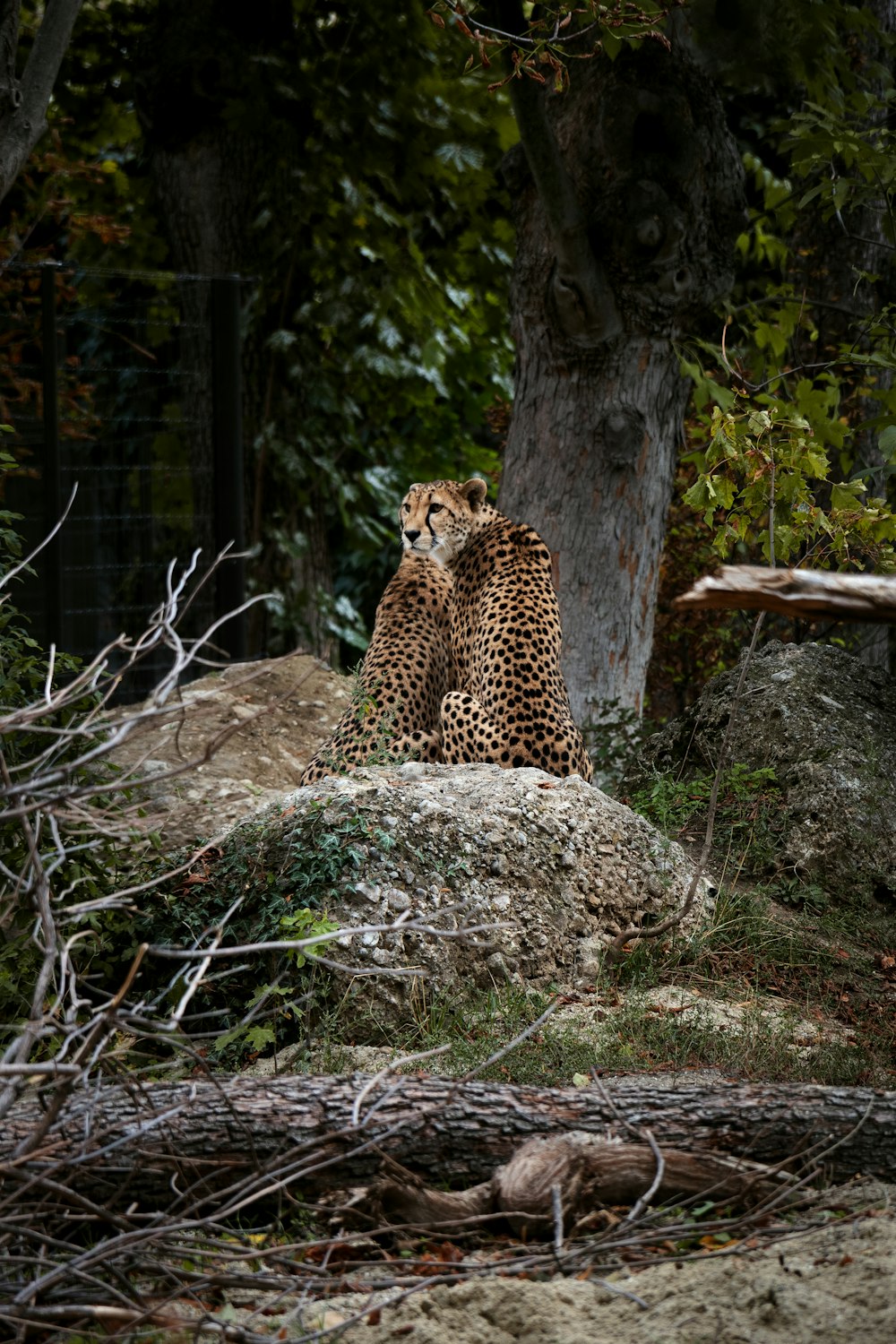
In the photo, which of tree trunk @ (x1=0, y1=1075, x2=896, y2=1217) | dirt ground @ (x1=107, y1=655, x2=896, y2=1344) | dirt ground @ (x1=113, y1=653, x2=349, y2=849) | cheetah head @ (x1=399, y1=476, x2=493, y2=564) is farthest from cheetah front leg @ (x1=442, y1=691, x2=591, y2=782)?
dirt ground @ (x1=107, y1=655, x2=896, y2=1344)

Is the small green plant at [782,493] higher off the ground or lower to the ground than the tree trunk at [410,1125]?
higher

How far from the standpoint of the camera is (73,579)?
Result: 967 cm

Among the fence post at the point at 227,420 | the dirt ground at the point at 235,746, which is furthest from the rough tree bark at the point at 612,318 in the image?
the fence post at the point at 227,420

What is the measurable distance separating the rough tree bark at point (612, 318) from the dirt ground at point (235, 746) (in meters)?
1.65

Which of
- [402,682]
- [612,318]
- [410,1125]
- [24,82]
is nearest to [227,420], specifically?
[612,318]

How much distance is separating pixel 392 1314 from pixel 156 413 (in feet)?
31.2

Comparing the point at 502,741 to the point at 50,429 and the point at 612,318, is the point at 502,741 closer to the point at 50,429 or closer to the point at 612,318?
the point at 612,318

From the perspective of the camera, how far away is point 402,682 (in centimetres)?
650

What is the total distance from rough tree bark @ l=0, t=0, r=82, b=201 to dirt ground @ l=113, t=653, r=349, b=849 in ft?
8.18

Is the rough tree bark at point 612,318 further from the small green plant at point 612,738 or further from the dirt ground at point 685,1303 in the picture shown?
the dirt ground at point 685,1303

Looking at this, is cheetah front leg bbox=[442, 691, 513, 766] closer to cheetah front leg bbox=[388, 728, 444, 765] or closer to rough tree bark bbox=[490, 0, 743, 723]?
cheetah front leg bbox=[388, 728, 444, 765]

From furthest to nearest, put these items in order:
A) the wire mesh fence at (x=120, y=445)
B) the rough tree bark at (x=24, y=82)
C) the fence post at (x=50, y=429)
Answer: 1. the wire mesh fence at (x=120, y=445)
2. the fence post at (x=50, y=429)
3. the rough tree bark at (x=24, y=82)

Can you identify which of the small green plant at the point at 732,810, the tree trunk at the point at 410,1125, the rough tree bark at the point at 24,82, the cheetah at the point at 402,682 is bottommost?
the tree trunk at the point at 410,1125

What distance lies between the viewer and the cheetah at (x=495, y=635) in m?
6.27
